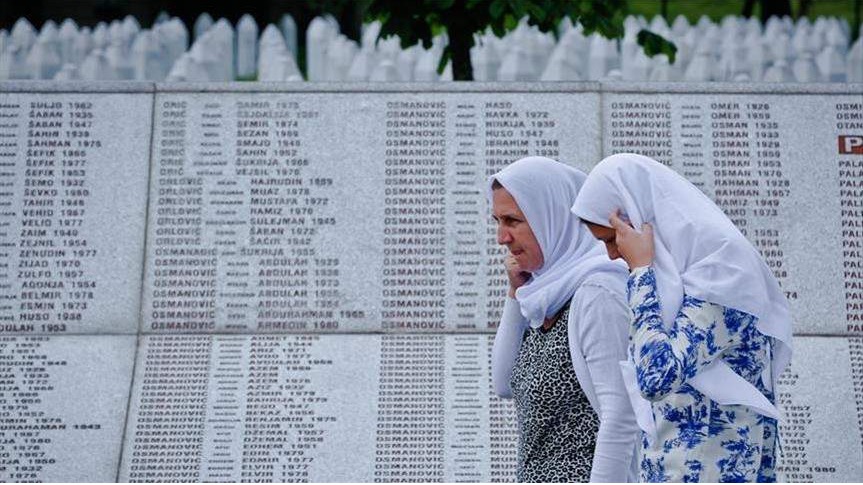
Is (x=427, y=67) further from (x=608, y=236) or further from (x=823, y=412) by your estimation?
(x=608, y=236)

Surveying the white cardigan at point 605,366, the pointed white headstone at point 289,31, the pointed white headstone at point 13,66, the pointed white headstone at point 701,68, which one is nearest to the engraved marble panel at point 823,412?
the white cardigan at point 605,366

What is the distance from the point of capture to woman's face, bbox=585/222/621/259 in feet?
11.1

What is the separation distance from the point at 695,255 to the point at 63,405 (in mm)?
4444

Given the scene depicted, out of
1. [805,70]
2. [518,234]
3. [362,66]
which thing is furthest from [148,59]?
[518,234]

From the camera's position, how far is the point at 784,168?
715 cm

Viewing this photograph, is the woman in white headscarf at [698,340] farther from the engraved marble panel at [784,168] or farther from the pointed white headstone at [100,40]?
the pointed white headstone at [100,40]

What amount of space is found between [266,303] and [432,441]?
4.37ft

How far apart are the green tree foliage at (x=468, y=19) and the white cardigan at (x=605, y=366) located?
5.46 metres

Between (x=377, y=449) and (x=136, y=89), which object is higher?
(x=136, y=89)

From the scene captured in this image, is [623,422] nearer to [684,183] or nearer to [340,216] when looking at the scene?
[684,183]

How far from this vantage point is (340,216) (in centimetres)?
712

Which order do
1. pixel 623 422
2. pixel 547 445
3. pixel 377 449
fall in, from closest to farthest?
pixel 623 422 → pixel 547 445 → pixel 377 449

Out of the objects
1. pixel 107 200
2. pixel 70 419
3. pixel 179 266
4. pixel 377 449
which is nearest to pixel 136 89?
pixel 107 200

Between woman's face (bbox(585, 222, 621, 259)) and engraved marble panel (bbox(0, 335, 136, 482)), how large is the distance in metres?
3.85
